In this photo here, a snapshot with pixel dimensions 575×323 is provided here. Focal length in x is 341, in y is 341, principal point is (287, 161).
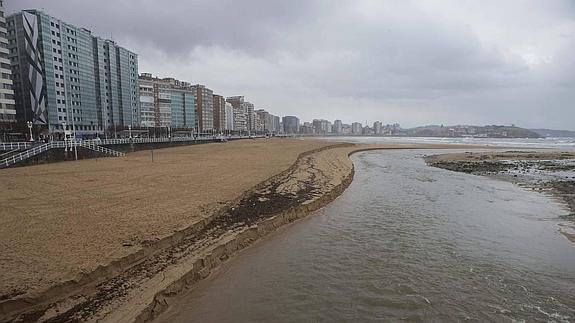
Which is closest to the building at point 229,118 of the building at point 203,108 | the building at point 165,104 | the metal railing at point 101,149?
the building at point 203,108

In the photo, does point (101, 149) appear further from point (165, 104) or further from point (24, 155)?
point (165, 104)

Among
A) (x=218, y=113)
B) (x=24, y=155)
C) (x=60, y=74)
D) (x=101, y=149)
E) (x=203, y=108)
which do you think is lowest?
(x=101, y=149)

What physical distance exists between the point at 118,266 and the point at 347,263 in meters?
5.82

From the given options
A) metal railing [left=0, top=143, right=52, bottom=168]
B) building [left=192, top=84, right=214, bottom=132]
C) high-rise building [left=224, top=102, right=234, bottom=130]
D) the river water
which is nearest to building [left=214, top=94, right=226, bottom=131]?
building [left=192, top=84, right=214, bottom=132]

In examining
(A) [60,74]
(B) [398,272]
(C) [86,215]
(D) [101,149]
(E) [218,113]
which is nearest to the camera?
(B) [398,272]

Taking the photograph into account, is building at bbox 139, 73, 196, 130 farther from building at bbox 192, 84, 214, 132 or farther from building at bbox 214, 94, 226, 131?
building at bbox 214, 94, 226, 131

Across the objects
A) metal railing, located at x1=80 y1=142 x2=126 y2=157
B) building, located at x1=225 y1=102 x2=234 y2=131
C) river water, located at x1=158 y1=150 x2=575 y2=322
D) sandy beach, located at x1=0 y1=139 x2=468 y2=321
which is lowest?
river water, located at x1=158 y1=150 x2=575 y2=322

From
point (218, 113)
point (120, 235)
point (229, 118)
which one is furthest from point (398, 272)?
point (229, 118)

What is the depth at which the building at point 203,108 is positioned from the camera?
485 ft

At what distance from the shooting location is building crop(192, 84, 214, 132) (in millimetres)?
147875

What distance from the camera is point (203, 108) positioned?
149 meters

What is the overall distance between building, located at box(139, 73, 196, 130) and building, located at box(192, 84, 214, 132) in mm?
4078

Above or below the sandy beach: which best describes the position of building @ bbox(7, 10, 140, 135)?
above

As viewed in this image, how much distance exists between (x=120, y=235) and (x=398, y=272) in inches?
303
